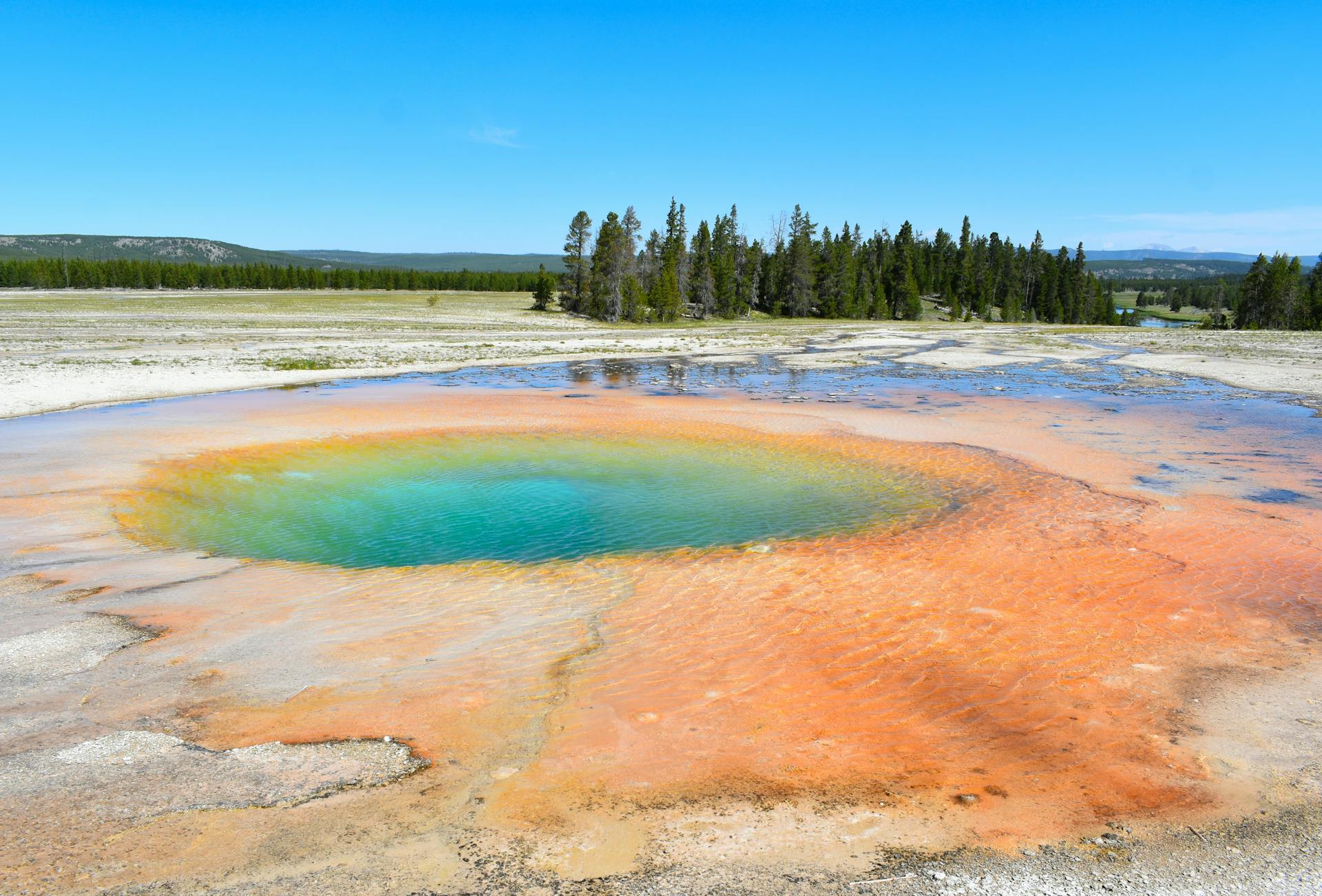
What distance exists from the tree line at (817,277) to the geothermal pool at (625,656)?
62551mm

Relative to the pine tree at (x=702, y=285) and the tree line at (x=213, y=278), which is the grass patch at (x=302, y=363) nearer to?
the pine tree at (x=702, y=285)

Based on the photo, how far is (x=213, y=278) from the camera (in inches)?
5172

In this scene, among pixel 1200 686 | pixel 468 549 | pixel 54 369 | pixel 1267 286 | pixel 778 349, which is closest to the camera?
pixel 1200 686

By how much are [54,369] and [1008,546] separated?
28721 millimetres

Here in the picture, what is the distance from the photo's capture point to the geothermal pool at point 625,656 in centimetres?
456

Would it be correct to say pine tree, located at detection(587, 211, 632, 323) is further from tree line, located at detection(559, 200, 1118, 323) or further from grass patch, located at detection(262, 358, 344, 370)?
grass patch, located at detection(262, 358, 344, 370)

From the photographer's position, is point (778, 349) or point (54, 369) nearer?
point (54, 369)

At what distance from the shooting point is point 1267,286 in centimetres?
9294

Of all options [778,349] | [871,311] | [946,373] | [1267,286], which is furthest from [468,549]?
[1267,286]

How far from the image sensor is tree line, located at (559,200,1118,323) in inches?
2975

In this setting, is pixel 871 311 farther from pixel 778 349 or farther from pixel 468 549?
pixel 468 549

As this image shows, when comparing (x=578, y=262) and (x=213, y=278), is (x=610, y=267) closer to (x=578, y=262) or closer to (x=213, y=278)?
(x=578, y=262)

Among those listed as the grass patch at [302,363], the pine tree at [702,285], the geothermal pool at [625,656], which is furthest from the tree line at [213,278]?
the geothermal pool at [625,656]

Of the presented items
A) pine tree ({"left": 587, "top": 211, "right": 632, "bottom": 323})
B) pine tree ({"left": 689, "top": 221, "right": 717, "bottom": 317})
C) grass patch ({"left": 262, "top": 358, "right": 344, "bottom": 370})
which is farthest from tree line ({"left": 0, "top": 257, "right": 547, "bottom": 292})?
grass patch ({"left": 262, "top": 358, "right": 344, "bottom": 370})
